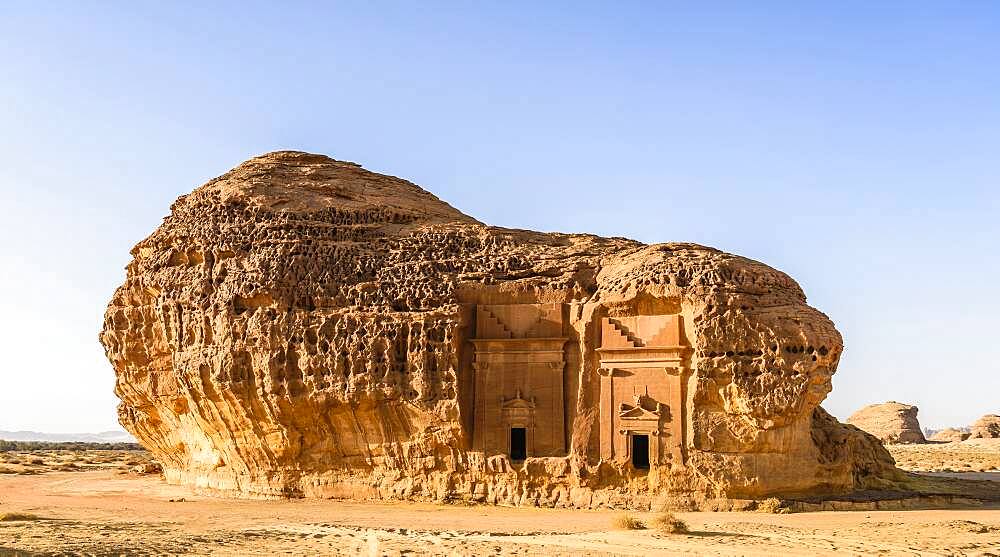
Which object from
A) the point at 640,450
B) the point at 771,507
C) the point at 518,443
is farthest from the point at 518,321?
the point at 771,507

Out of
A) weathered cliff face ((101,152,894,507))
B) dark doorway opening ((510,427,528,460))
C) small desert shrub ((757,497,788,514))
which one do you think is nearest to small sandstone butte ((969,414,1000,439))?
weathered cliff face ((101,152,894,507))

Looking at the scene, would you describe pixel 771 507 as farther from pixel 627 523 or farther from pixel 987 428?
pixel 987 428

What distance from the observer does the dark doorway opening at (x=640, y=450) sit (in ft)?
96.1

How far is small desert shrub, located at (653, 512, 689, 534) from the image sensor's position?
2386 centimetres

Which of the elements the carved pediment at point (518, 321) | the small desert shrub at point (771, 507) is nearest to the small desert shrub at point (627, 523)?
the small desert shrub at point (771, 507)

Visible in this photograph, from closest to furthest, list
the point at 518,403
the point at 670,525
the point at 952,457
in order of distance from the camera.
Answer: the point at 670,525 < the point at 518,403 < the point at 952,457

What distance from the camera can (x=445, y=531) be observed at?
24.3 meters

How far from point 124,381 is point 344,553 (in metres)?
21.4

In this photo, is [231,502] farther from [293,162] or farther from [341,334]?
[293,162]

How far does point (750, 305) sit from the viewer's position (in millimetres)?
28562

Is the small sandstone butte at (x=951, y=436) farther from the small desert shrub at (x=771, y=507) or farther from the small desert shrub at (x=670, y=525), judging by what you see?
the small desert shrub at (x=670, y=525)

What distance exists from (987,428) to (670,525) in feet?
225

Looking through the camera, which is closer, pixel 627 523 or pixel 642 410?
pixel 627 523

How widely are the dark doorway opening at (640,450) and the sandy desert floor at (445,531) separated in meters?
2.26
